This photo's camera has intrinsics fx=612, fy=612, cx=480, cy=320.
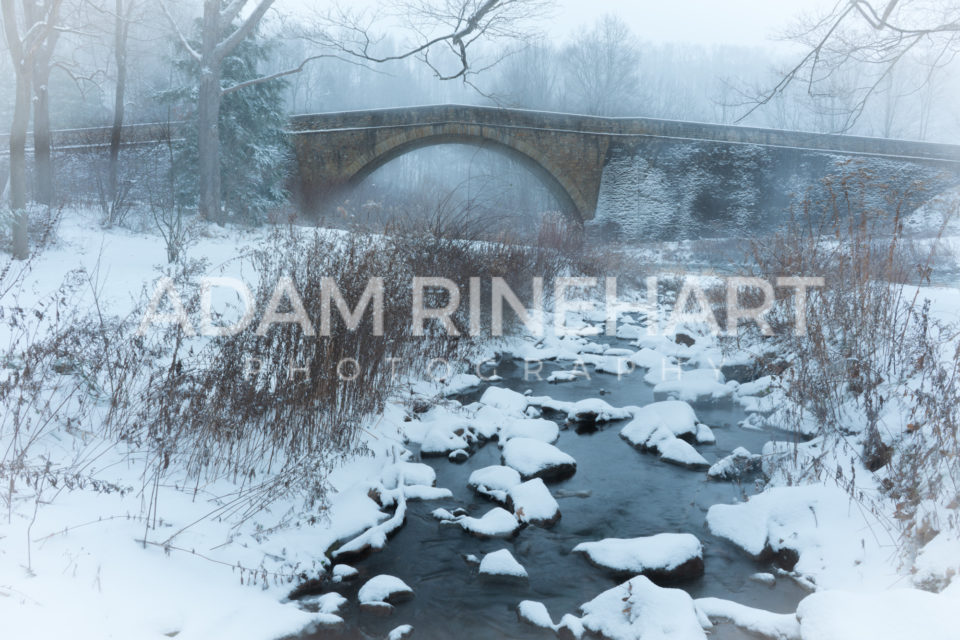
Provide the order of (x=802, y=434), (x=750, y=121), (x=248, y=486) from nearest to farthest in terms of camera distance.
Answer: (x=248, y=486), (x=802, y=434), (x=750, y=121)

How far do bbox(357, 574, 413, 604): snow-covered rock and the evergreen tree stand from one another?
12.2 metres

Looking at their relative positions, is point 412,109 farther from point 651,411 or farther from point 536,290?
point 651,411

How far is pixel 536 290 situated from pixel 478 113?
12.0m

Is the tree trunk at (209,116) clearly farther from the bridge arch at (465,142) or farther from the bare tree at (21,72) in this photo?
the bridge arch at (465,142)

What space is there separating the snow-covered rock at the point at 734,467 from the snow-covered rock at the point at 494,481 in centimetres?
126

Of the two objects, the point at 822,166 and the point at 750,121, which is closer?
the point at 822,166

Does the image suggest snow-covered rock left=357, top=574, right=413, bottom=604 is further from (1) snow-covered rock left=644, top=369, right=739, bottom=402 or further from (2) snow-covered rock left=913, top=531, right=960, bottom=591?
(1) snow-covered rock left=644, top=369, right=739, bottom=402

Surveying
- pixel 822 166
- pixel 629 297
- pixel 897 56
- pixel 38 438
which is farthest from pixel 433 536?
pixel 822 166

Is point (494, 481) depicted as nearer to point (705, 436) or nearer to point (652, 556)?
point (652, 556)

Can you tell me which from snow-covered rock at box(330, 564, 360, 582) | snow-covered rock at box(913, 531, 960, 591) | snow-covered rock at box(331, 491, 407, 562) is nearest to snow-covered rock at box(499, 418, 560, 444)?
snow-covered rock at box(331, 491, 407, 562)

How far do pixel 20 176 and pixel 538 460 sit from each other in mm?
6743

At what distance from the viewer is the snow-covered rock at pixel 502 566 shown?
280 cm

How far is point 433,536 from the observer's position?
10.4ft

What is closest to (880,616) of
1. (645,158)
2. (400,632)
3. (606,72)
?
(400,632)
